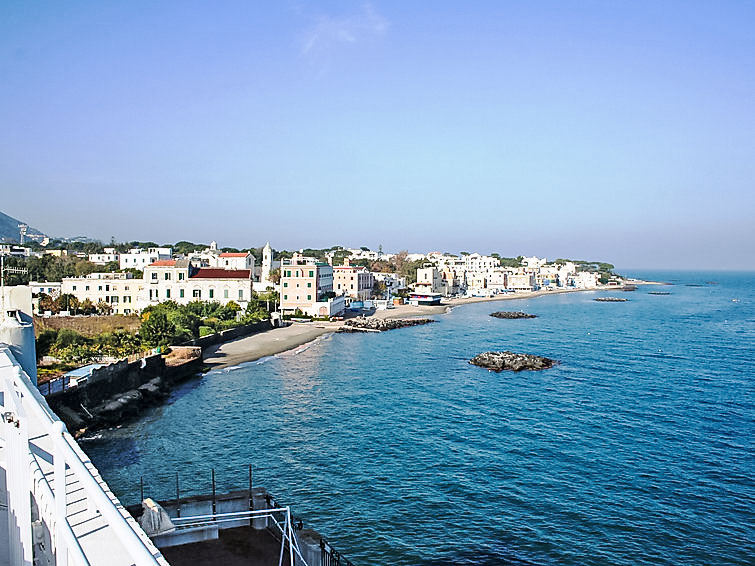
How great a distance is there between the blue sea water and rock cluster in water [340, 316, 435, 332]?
802 inches

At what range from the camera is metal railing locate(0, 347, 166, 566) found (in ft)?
13.4

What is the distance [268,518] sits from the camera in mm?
14766

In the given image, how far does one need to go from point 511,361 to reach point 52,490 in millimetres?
42864

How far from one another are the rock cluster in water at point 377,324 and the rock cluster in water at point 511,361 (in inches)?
869

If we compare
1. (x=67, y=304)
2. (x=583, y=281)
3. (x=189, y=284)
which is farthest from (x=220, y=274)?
(x=583, y=281)

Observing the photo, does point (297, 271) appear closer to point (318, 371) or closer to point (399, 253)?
point (318, 371)

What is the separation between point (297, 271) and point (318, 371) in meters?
30.6

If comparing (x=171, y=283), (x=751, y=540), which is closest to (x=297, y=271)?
(x=171, y=283)

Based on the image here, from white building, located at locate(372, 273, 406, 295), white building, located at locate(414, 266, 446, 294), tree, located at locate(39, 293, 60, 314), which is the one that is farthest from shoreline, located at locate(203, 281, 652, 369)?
white building, located at locate(372, 273, 406, 295)

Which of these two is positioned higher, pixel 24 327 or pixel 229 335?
pixel 24 327

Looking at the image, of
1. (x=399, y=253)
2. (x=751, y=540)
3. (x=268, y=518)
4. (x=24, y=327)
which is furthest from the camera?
(x=399, y=253)

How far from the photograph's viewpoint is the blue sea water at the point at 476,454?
1741 cm

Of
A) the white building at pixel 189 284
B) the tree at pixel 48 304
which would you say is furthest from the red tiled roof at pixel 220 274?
→ the tree at pixel 48 304

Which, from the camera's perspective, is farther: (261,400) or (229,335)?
(229,335)
